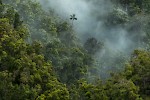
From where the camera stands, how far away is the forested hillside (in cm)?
2717

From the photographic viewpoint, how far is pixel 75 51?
47.0 m

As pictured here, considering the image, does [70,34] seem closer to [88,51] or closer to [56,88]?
[88,51]

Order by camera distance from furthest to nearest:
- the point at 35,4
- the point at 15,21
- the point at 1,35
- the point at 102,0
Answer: the point at 102,0 < the point at 35,4 < the point at 15,21 < the point at 1,35

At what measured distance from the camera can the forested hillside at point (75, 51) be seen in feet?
89.1

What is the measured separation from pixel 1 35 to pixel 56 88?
23.3ft

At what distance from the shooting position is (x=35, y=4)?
168 feet

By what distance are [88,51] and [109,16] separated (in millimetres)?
11246

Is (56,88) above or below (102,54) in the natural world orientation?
below

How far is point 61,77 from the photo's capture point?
4247 cm

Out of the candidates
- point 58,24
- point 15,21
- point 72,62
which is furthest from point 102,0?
point 15,21

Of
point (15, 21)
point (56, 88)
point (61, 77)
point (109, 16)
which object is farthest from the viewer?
point (109, 16)

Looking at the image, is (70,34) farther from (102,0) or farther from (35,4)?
(102,0)

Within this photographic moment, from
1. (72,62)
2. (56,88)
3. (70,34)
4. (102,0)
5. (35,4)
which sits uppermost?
(102,0)

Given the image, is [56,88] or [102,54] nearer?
[56,88]
